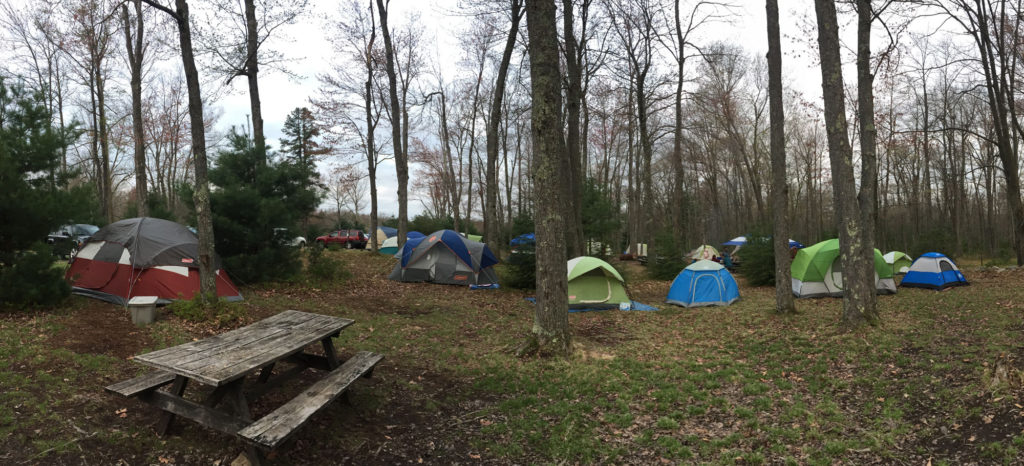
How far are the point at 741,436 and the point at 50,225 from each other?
9468 millimetres

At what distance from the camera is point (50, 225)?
721 cm

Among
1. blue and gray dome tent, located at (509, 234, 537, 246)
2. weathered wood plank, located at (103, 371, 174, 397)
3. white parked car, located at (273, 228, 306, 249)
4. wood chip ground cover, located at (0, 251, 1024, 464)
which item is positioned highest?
white parked car, located at (273, 228, 306, 249)

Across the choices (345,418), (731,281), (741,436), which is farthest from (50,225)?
(731,281)

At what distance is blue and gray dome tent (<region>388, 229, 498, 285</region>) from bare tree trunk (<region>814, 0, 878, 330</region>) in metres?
8.61

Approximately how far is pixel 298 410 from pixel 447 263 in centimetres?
1024

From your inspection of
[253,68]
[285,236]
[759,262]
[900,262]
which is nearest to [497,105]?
[253,68]

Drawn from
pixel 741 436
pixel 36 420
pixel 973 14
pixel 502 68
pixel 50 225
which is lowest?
pixel 741 436

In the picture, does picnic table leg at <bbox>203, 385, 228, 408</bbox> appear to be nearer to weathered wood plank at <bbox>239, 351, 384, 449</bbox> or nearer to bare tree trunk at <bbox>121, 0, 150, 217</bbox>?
weathered wood plank at <bbox>239, 351, 384, 449</bbox>

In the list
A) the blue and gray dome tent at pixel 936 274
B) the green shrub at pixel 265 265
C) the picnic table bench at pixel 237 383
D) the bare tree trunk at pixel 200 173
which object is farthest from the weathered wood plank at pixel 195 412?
the blue and gray dome tent at pixel 936 274

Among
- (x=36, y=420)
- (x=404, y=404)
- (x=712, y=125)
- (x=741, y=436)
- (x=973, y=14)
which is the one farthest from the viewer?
(x=712, y=125)

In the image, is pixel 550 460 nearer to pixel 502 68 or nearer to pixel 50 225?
pixel 50 225

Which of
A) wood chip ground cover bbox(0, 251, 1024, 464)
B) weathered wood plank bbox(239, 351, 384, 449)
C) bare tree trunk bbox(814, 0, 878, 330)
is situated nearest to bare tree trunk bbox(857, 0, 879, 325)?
bare tree trunk bbox(814, 0, 878, 330)

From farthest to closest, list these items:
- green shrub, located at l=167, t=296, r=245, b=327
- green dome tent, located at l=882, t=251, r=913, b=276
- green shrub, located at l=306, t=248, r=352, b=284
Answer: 1. green dome tent, located at l=882, t=251, r=913, b=276
2. green shrub, located at l=306, t=248, r=352, b=284
3. green shrub, located at l=167, t=296, r=245, b=327

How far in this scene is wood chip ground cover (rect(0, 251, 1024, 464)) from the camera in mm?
3646
